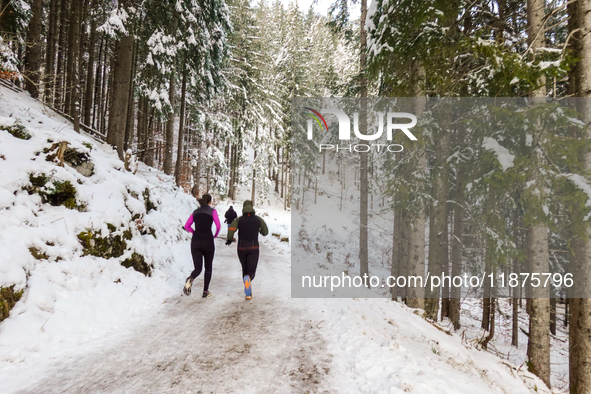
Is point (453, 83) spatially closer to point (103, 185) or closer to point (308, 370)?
point (308, 370)

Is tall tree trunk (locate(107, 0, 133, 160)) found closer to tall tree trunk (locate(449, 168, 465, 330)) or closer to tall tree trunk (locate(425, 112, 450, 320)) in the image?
tall tree trunk (locate(425, 112, 450, 320))

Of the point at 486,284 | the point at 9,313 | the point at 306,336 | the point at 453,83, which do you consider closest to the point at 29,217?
the point at 9,313

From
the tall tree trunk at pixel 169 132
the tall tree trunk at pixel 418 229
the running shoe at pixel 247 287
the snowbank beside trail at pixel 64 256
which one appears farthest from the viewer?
the tall tree trunk at pixel 169 132

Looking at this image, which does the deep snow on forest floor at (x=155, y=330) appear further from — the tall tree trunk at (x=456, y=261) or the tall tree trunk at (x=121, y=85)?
the tall tree trunk at (x=456, y=261)

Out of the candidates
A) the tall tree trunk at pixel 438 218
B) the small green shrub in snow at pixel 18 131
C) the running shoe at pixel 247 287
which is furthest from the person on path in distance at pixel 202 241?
the tall tree trunk at pixel 438 218

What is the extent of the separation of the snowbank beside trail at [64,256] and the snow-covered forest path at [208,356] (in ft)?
2.03

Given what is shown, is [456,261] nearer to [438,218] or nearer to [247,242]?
[438,218]

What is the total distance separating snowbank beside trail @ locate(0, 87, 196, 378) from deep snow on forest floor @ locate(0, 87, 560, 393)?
2cm

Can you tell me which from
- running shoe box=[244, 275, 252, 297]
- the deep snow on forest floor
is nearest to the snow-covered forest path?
the deep snow on forest floor

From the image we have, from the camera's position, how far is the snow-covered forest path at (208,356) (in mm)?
3186

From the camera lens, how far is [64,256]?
5.00 m

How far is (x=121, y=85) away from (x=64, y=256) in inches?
322

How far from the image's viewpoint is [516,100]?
6957 millimetres

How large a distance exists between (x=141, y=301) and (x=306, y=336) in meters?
3.48
